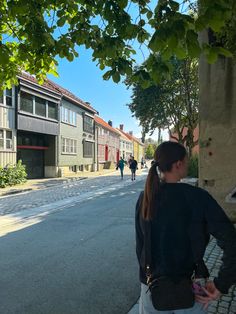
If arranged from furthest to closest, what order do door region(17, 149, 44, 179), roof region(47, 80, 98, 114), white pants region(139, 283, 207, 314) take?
roof region(47, 80, 98, 114), door region(17, 149, 44, 179), white pants region(139, 283, 207, 314)

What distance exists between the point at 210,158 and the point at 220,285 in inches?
240

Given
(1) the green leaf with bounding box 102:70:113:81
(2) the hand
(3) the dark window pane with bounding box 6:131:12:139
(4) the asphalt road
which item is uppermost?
(3) the dark window pane with bounding box 6:131:12:139

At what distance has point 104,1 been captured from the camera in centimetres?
352

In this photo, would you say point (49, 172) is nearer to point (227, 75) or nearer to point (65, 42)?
point (227, 75)

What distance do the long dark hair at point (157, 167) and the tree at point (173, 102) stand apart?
868 inches

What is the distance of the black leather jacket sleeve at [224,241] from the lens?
1.95 metres

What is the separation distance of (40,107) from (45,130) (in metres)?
1.94

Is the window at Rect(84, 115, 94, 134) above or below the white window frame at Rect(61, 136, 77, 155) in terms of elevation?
above

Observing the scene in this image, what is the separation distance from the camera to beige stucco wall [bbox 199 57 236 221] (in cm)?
760

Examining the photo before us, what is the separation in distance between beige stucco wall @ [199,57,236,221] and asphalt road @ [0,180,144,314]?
2.40 metres

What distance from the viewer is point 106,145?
53062 mm

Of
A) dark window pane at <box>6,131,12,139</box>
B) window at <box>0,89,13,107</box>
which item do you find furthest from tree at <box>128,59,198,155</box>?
dark window pane at <box>6,131,12,139</box>

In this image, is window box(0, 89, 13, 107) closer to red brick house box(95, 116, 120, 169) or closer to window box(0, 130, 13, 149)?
window box(0, 130, 13, 149)

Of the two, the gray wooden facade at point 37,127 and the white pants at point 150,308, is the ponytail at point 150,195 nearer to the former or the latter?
the white pants at point 150,308
